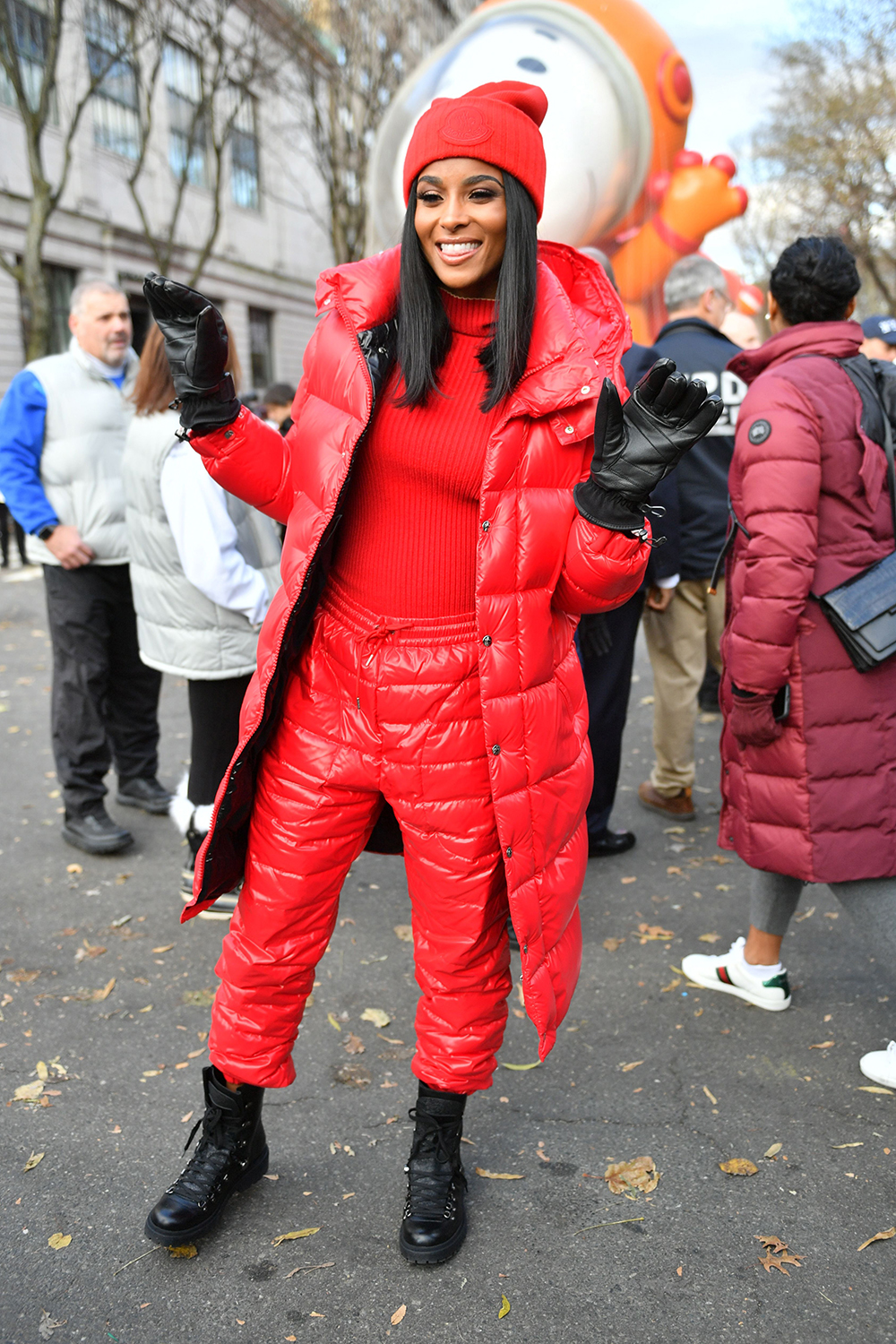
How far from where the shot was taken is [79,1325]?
220 cm

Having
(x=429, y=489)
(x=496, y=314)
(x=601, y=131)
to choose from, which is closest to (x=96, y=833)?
(x=429, y=489)

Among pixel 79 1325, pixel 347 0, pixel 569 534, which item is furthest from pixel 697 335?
pixel 347 0

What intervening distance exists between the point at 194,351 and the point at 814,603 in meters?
1.84

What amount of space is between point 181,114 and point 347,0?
5.36m

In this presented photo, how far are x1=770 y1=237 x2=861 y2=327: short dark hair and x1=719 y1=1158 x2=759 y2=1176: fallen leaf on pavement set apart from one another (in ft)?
7.79

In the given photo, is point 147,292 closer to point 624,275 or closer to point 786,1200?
point 786,1200

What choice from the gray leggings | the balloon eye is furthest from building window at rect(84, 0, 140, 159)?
the gray leggings

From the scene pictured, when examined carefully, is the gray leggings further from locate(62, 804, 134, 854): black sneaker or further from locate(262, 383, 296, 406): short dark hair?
locate(262, 383, 296, 406): short dark hair

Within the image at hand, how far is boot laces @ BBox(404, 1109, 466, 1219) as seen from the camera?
245 centimetres

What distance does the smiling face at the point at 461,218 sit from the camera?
85.9 inches

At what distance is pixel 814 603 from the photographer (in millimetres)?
3027

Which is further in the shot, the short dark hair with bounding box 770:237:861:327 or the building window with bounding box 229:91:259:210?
the building window with bounding box 229:91:259:210

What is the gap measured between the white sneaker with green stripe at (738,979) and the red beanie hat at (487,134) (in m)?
2.48

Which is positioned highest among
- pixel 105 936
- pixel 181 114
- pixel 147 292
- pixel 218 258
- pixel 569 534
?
pixel 181 114
